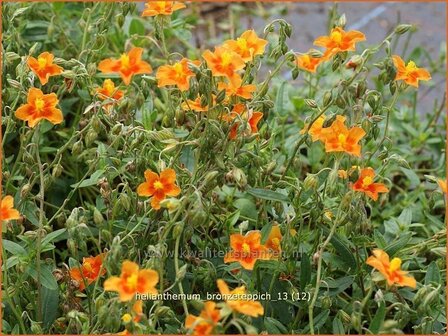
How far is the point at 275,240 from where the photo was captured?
1.84 m

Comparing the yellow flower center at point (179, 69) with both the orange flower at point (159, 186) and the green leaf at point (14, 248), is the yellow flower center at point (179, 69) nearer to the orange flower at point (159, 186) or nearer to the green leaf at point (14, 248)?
the orange flower at point (159, 186)

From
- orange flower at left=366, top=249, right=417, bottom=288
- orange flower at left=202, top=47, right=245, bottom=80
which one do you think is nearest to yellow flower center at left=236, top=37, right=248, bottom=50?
orange flower at left=202, top=47, right=245, bottom=80

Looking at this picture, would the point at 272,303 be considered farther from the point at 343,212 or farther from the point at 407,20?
the point at 407,20

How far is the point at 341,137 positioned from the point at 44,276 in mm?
711

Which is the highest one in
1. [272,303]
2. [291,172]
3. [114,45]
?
[114,45]

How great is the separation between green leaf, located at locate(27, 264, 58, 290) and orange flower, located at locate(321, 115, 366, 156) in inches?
26.1

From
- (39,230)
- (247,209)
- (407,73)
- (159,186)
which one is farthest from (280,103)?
(39,230)

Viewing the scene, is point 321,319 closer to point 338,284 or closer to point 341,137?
point 338,284

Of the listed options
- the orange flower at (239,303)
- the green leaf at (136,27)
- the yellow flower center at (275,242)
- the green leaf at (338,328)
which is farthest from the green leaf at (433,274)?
the green leaf at (136,27)

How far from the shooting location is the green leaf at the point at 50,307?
6.03 feet

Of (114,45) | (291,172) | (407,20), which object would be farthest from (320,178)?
(407,20)

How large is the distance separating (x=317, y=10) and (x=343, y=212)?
2638mm

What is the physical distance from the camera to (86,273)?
1.83 m

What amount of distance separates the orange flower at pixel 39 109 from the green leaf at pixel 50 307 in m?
0.38
